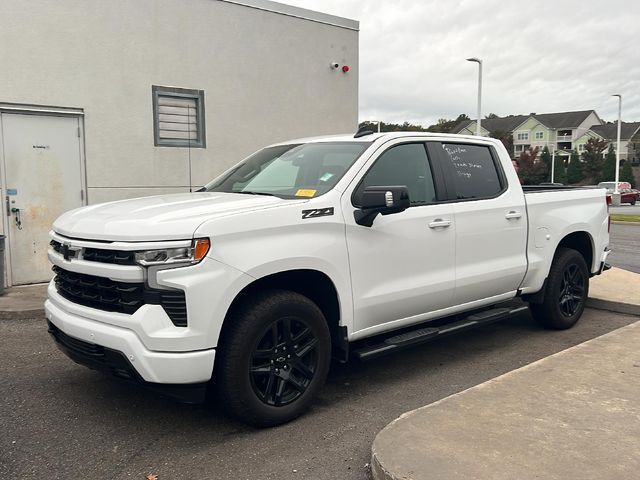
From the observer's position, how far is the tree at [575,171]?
65.9 meters

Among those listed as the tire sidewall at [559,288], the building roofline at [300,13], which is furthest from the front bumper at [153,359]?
the building roofline at [300,13]

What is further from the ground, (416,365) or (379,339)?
(379,339)

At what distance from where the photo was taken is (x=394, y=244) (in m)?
4.35

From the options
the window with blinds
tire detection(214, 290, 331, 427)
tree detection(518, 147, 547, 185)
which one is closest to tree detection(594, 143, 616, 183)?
tree detection(518, 147, 547, 185)

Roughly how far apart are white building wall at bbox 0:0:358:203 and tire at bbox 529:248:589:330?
556 cm

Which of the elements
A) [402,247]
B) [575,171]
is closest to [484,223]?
[402,247]

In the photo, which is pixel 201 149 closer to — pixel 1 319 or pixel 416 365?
pixel 1 319

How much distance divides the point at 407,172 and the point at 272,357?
1874 millimetres

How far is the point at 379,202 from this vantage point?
3973mm

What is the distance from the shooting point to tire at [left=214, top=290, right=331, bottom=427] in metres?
3.52

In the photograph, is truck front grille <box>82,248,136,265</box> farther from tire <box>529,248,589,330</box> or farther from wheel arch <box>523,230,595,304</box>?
tire <box>529,248,589,330</box>

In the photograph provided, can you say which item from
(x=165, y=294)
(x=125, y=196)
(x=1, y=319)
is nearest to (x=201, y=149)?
(x=125, y=196)

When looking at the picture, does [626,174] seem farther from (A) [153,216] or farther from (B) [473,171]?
(A) [153,216]

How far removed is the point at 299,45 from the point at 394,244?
272 inches
